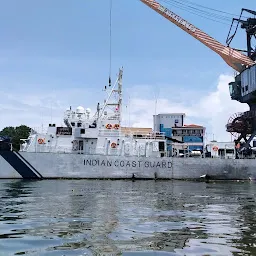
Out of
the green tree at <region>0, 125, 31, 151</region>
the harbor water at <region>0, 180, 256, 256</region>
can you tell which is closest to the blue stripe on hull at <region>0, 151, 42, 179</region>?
the harbor water at <region>0, 180, 256, 256</region>

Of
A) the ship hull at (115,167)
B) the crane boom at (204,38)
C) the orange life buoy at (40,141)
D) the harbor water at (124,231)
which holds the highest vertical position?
the crane boom at (204,38)

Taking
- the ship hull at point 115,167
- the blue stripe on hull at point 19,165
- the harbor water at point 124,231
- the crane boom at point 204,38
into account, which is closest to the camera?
the harbor water at point 124,231

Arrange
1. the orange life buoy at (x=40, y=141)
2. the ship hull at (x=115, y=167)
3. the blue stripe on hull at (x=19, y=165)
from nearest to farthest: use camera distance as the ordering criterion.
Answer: the blue stripe on hull at (x=19, y=165), the ship hull at (x=115, y=167), the orange life buoy at (x=40, y=141)

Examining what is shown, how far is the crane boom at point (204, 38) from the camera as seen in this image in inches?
1788

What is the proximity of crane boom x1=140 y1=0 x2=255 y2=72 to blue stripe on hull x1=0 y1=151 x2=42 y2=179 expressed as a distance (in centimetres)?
A: 2371

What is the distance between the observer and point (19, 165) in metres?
36.0

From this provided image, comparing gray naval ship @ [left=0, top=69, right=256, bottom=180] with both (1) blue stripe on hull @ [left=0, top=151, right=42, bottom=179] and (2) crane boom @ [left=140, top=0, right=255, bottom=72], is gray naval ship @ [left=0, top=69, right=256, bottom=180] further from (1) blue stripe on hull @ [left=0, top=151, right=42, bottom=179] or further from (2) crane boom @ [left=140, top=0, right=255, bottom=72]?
(2) crane boom @ [left=140, top=0, right=255, bottom=72]

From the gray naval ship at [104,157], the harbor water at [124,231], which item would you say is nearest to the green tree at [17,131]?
the gray naval ship at [104,157]

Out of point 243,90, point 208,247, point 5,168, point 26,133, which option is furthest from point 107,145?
point 26,133

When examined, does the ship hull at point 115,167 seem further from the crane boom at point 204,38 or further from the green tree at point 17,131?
the green tree at point 17,131

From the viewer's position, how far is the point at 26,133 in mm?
85438

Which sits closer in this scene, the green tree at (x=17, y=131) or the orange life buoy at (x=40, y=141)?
the orange life buoy at (x=40, y=141)

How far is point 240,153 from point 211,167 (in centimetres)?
702

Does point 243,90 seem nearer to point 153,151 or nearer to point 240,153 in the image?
point 240,153
